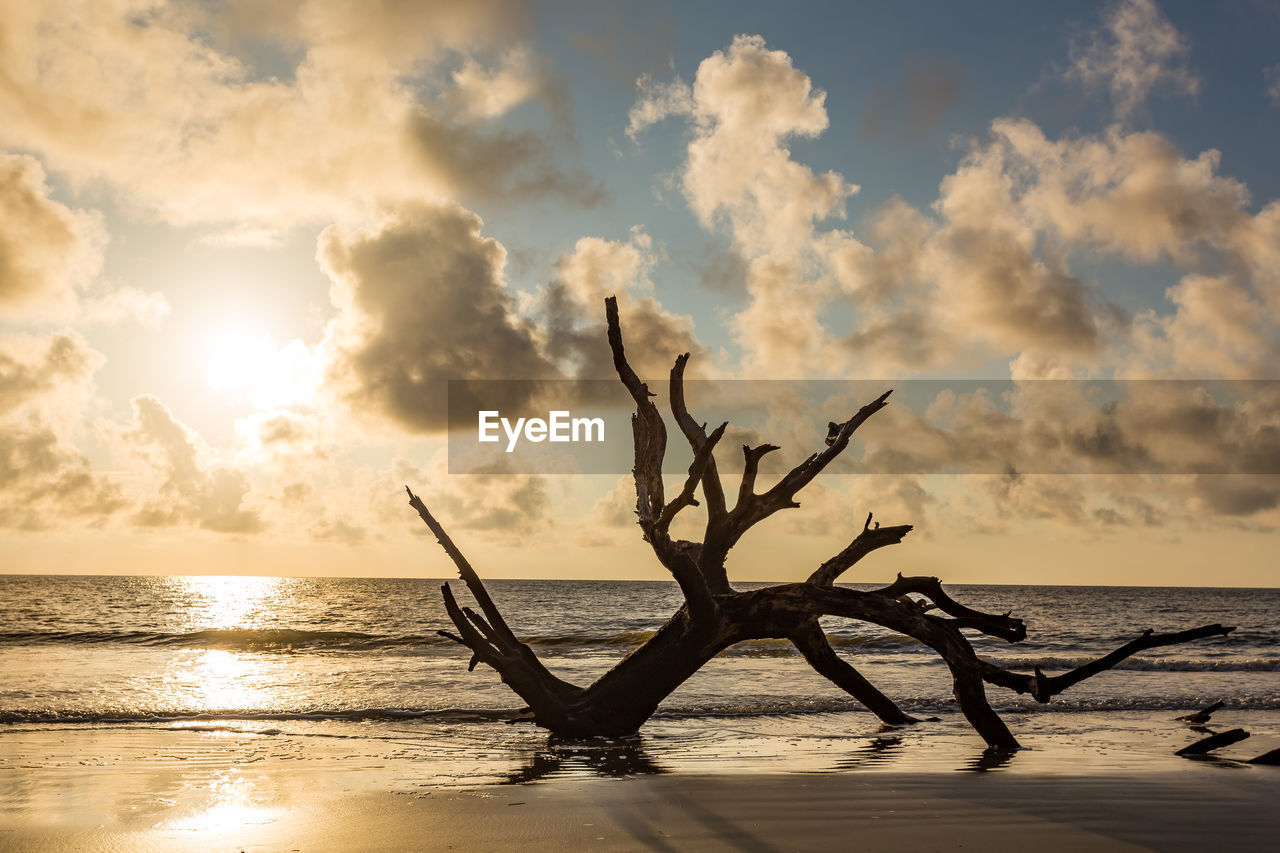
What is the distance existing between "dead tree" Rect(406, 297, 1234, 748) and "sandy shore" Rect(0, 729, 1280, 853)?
59.2 inches

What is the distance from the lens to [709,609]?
31.9 ft

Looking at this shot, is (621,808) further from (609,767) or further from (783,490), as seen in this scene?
(783,490)

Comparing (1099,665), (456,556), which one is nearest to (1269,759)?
(1099,665)

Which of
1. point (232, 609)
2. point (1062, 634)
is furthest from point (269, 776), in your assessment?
point (232, 609)

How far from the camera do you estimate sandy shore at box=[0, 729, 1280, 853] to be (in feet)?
19.2

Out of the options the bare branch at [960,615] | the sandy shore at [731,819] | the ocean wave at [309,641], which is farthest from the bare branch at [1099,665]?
the ocean wave at [309,641]

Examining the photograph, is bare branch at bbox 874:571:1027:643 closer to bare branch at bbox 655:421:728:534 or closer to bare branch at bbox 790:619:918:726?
bare branch at bbox 790:619:918:726

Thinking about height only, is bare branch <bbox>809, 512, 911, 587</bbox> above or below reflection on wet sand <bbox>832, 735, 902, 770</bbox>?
above

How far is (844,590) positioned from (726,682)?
29.5 feet

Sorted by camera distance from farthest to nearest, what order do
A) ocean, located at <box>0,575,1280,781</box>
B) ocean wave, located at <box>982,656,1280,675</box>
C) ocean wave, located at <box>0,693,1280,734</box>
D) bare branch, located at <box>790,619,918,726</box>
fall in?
1. ocean wave, located at <box>982,656,1280,675</box>
2. ocean wave, located at <box>0,693,1280,734</box>
3. bare branch, located at <box>790,619,918,726</box>
4. ocean, located at <box>0,575,1280,781</box>

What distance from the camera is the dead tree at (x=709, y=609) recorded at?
31.1 feet

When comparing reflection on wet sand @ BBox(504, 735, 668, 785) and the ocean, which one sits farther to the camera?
the ocean

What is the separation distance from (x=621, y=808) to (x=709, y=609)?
10.8 feet

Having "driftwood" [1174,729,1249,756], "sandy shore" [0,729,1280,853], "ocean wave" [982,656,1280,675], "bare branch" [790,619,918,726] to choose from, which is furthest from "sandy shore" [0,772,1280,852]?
"ocean wave" [982,656,1280,675]
